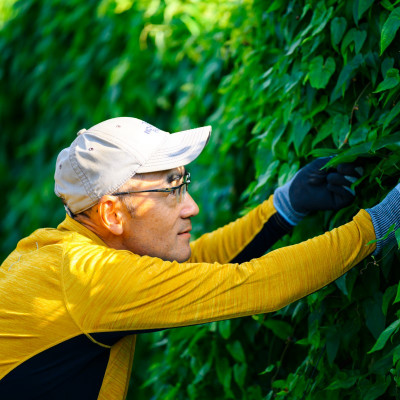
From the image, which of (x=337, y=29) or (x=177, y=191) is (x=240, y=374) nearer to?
(x=177, y=191)

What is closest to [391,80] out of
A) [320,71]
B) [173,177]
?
[320,71]

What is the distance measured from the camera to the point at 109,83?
468 cm

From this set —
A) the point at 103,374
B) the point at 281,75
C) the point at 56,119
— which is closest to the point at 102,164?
the point at 103,374

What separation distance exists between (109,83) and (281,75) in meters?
2.29

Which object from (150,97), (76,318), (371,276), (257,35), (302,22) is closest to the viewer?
(76,318)

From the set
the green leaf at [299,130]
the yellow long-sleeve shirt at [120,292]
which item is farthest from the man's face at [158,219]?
the green leaf at [299,130]

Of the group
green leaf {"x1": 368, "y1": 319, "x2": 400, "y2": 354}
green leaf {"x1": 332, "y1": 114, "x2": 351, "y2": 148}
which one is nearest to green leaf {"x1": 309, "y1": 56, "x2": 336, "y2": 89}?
green leaf {"x1": 332, "y1": 114, "x2": 351, "y2": 148}

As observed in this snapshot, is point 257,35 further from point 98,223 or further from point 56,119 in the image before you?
point 56,119

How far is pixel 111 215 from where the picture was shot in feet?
7.41

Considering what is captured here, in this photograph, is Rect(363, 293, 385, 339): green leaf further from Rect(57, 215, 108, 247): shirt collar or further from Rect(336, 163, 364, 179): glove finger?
Rect(57, 215, 108, 247): shirt collar

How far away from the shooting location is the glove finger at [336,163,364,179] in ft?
7.10

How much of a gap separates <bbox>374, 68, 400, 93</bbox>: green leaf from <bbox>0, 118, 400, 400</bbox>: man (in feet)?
0.94

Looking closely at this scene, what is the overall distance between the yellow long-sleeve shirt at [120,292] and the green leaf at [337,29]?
0.61 meters

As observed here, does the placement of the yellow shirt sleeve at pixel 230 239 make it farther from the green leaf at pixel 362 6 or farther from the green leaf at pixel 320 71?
the green leaf at pixel 362 6
